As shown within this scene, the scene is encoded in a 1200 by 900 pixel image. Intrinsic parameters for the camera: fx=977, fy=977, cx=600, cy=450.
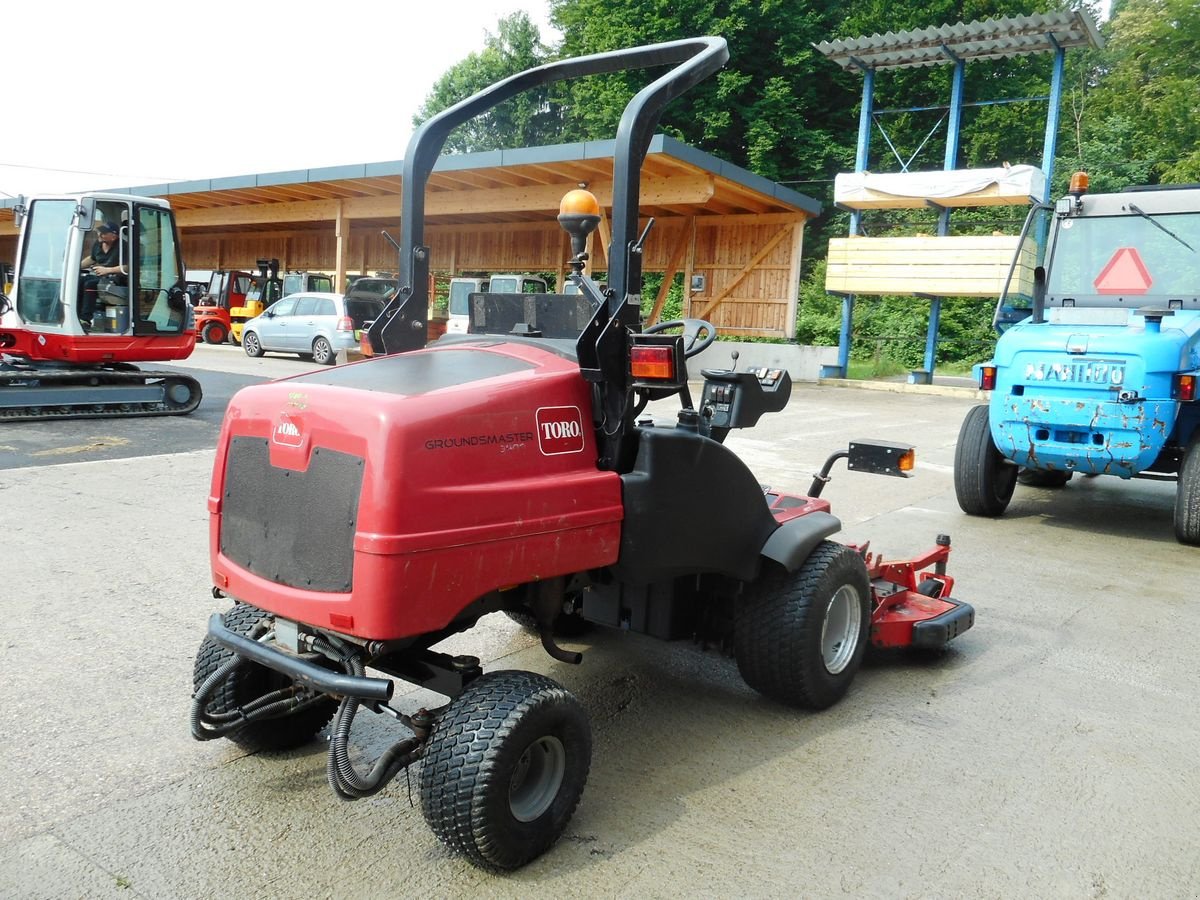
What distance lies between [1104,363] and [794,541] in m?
3.98

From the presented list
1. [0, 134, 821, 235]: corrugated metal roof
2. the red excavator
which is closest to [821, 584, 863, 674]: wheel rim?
the red excavator

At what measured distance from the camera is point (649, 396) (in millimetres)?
2982

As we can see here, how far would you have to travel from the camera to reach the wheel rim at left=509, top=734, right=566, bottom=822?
257 centimetres

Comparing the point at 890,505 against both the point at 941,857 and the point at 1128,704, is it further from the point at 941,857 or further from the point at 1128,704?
the point at 941,857

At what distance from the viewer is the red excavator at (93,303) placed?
11359mm

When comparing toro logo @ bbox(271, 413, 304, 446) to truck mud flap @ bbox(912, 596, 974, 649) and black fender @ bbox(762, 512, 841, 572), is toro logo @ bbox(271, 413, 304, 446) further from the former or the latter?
truck mud flap @ bbox(912, 596, 974, 649)

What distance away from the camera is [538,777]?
263cm

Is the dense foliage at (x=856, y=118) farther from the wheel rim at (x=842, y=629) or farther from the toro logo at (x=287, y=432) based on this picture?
the toro logo at (x=287, y=432)

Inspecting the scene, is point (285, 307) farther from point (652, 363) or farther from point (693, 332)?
point (652, 363)

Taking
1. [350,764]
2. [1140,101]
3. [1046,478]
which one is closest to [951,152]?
[1046,478]

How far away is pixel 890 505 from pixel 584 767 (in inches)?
224

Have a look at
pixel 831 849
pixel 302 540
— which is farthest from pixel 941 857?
pixel 302 540

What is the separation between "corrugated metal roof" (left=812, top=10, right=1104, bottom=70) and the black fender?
1674cm

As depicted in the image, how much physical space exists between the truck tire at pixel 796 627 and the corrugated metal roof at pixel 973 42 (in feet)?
55.1
